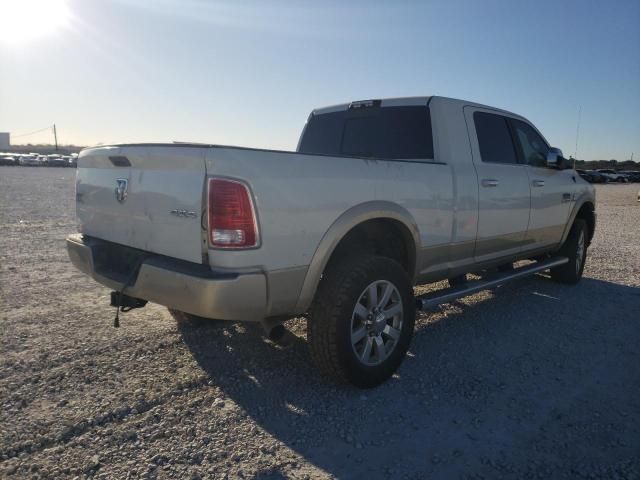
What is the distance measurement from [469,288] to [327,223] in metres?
1.76

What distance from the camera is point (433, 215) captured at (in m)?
3.66

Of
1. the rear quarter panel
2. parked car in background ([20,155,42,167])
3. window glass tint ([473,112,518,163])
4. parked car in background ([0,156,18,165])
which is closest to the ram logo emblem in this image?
the rear quarter panel

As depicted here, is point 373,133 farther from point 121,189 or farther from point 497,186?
point 121,189

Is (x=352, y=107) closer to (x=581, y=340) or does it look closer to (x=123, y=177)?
(x=123, y=177)

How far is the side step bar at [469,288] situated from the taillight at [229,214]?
1.64 m

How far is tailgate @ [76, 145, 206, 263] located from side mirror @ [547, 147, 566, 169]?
3.96 meters

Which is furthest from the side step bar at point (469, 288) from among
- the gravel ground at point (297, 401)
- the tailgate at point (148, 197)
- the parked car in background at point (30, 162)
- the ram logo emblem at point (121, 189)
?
the parked car in background at point (30, 162)

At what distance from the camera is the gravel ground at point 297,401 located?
2434 mm

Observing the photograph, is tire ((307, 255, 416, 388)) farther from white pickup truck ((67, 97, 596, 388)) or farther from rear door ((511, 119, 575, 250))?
rear door ((511, 119, 575, 250))

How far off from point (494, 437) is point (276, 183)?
73.9 inches

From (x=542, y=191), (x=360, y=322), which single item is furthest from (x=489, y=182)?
(x=360, y=322)

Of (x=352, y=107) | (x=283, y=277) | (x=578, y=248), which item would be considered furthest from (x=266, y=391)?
(x=578, y=248)

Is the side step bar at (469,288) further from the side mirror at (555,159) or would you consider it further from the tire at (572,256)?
the side mirror at (555,159)

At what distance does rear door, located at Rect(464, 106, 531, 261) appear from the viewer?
166 inches
